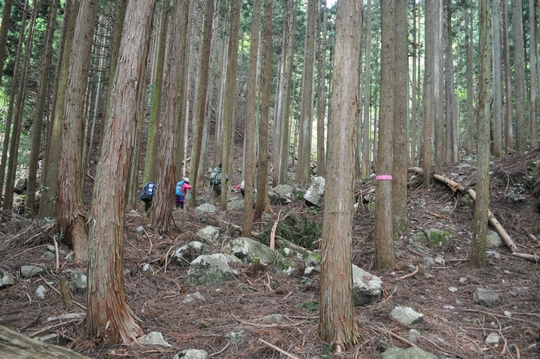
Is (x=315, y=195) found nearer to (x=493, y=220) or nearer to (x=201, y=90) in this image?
(x=201, y=90)

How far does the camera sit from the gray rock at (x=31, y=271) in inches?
199

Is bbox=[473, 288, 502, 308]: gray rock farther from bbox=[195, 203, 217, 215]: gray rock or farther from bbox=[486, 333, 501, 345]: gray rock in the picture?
bbox=[195, 203, 217, 215]: gray rock

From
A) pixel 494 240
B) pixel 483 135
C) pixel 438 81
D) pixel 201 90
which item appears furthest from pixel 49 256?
pixel 438 81

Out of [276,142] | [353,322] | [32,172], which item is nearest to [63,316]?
[353,322]

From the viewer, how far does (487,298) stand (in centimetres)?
489

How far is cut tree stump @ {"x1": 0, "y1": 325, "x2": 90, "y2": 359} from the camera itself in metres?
2.03

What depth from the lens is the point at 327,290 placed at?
3.49 m

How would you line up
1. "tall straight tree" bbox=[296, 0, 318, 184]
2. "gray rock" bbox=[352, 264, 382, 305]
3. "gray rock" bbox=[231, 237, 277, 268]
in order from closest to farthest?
"gray rock" bbox=[352, 264, 382, 305] < "gray rock" bbox=[231, 237, 277, 268] < "tall straight tree" bbox=[296, 0, 318, 184]

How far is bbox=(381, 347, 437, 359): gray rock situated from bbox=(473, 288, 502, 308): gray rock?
7.19 ft

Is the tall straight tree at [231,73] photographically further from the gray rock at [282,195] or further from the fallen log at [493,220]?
the fallen log at [493,220]

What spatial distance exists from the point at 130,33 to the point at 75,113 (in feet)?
8.76

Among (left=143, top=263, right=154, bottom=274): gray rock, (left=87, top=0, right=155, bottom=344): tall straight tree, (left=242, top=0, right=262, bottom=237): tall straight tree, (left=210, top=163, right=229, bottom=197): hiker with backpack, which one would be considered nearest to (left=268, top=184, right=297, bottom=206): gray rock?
(left=210, top=163, right=229, bottom=197): hiker with backpack

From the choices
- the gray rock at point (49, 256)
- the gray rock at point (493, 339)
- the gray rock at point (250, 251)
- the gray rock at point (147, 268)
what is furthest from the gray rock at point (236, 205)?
the gray rock at point (493, 339)

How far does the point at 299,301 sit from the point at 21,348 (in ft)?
11.4
